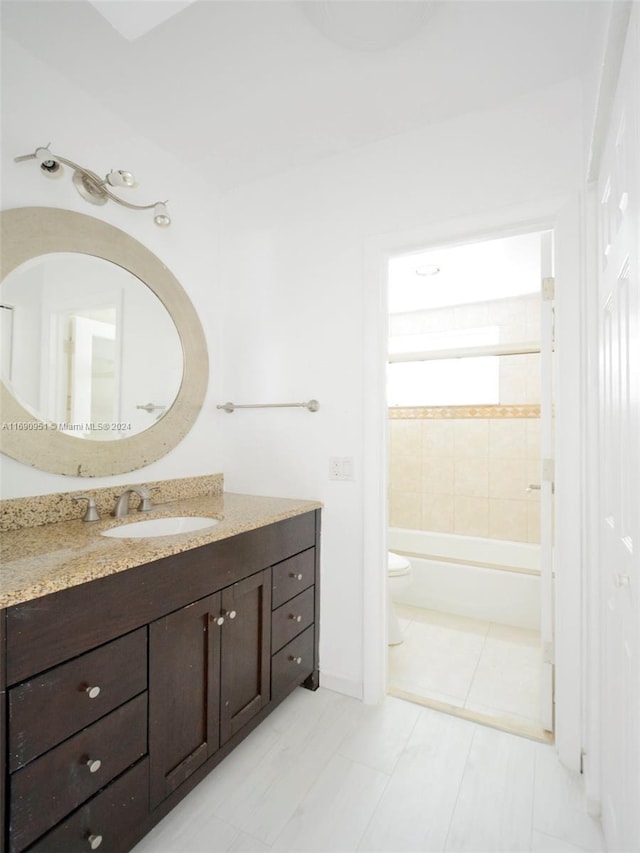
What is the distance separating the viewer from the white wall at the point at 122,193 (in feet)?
4.66

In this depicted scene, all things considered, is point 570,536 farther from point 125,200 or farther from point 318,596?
point 125,200

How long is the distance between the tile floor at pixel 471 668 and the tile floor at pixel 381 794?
0.47 feet

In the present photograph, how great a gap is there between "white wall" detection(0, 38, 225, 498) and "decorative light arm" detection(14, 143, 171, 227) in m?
0.03

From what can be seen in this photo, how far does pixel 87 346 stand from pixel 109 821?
145 cm

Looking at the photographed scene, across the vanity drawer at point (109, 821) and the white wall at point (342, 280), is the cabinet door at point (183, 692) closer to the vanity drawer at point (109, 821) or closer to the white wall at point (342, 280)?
the vanity drawer at point (109, 821)

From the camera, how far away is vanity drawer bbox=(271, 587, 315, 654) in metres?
1.71

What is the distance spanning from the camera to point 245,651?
1544mm

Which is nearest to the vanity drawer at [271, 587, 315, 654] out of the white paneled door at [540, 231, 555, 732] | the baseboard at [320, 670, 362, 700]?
the baseboard at [320, 670, 362, 700]

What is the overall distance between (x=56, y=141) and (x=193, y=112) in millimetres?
537

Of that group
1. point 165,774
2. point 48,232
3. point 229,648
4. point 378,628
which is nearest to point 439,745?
point 378,628

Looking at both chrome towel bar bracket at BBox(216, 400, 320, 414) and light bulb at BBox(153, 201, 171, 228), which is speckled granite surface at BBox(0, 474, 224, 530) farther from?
light bulb at BBox(153, 201, 171, 228)

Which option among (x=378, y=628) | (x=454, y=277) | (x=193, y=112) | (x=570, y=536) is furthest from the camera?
(x=454, y=277)

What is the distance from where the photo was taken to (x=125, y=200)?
5.87 feet

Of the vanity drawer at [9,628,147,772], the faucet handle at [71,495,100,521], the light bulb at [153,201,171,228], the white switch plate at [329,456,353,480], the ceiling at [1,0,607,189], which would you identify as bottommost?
the vanity drawer at [9,628,147,772]
